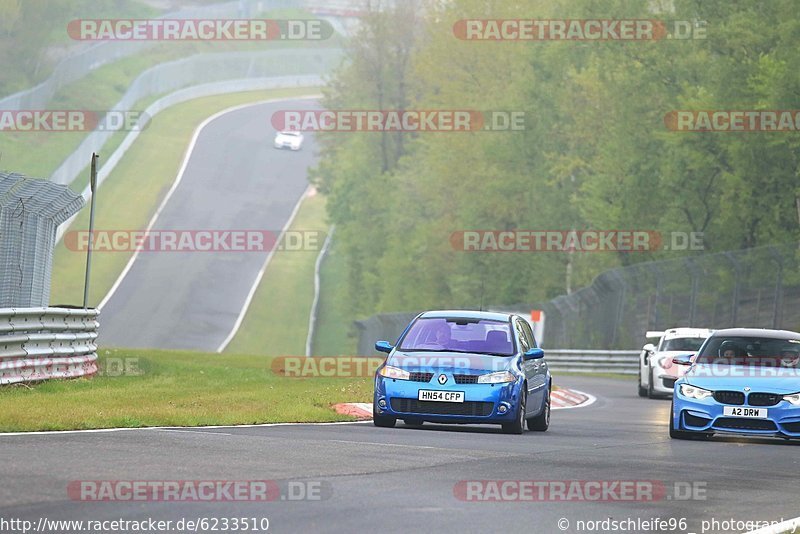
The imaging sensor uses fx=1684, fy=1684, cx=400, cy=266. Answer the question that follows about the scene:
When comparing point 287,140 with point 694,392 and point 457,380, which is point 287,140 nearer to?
point 694,392

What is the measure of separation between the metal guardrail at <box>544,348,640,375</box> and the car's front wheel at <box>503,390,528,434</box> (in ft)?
92.2

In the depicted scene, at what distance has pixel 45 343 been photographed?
71.9 feet

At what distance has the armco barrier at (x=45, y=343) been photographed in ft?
67.2

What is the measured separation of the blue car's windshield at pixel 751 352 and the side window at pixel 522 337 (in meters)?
2.01

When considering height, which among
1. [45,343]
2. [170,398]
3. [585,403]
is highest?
[45,343]

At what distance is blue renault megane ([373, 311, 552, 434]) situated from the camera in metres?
18.1

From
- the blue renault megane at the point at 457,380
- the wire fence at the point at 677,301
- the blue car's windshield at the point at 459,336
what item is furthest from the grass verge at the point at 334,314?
the blue renault megane at the point at 457,380

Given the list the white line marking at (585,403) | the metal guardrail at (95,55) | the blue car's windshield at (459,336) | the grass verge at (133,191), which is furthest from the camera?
the metal guardrail at (95,55)

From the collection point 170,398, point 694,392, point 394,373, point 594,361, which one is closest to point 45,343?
point 170,398

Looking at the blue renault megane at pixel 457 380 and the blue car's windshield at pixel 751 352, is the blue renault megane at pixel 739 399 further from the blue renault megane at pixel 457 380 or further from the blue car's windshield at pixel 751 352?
the blue renault megane at pixel 457 380

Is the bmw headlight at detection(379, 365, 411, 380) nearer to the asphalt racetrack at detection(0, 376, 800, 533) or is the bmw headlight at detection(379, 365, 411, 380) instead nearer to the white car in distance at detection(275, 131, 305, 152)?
the asphalt racetrack at detection(0, 376, 800, 533)

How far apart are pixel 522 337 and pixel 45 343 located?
6.45 meters

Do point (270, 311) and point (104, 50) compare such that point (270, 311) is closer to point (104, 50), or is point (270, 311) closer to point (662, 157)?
point (662, 157)

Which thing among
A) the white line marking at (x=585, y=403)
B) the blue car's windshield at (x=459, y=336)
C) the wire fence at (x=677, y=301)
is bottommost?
the white line marking at (x=585, y=403)
